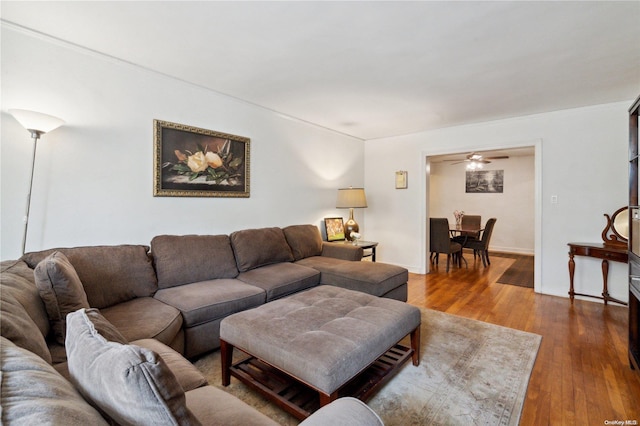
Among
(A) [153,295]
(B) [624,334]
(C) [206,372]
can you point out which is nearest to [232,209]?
(A) [153,295]

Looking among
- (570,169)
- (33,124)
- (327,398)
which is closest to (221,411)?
(327,398)

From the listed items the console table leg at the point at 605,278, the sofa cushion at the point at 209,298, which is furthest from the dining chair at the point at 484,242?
the sofa cushion at the point at 209,298

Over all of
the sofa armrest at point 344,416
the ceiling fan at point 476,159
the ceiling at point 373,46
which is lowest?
the sofa armrest at point 344,416

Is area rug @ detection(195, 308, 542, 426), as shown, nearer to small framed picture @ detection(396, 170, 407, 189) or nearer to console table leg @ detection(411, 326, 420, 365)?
console table leg @ detection(411, 326, 420, 365)

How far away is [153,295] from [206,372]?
0.74 meters

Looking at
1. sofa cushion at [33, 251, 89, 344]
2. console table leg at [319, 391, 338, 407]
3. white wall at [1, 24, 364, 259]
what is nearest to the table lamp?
white wall at [1, 24, 364, 259]

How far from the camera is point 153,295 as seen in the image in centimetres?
229

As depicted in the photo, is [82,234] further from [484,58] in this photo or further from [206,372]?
[484,58]

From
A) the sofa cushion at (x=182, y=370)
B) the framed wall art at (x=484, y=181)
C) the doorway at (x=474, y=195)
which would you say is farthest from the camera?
the framed wall art at (x=484, y=181)

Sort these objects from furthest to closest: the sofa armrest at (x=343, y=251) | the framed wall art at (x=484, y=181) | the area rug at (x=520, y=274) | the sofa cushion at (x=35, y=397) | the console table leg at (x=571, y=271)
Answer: the framed wall art at (x=484, y=181) → the area rug at (x=520, y=274) → the sofa armrest at (x=343, y=251) → the console table leg at (x=571, y=271) → the sofa cushion at (x=35, y=397)

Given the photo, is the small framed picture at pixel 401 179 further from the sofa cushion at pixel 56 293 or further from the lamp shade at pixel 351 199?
the sofa cushion at pixel 56 293

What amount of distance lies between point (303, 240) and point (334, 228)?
0.97 metres

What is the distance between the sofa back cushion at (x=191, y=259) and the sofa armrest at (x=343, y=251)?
1.31m

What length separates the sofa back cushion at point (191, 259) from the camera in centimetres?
244
